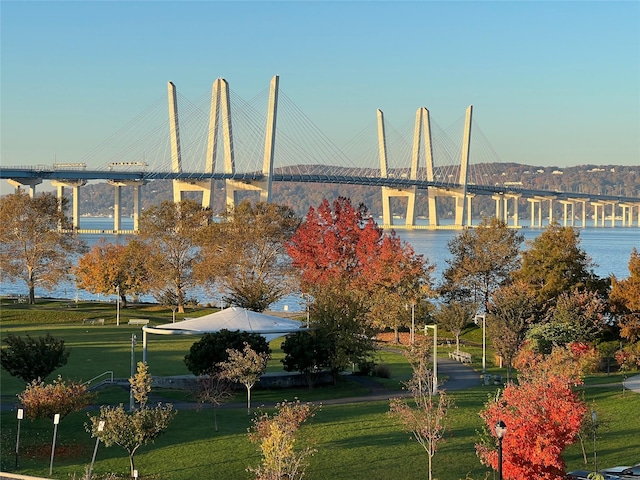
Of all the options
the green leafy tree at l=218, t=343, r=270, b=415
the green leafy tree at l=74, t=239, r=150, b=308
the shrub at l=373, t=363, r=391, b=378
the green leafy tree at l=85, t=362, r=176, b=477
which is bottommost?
the shrub at l=373, t=363, r=391, b=378

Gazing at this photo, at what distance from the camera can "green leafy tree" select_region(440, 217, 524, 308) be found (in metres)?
46.8

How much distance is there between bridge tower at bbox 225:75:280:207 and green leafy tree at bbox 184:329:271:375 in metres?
49.4

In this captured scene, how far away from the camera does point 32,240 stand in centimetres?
5409

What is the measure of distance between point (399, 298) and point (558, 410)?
950 inches

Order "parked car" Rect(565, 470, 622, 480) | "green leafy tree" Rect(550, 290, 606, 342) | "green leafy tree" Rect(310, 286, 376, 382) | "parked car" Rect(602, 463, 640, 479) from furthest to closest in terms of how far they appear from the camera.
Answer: "green leafy tree" Rect(550, 290, 606, 342) → "green leafy tree" Rect(310, 286, 376, 382) → "parked car" Rect(602, 463, 640, 479) → "parked car" Rect(565, 470, 622, 480)

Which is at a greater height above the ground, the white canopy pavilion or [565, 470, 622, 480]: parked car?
the white canopy pavilion

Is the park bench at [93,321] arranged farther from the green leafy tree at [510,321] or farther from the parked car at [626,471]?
the parked car at [626,471]

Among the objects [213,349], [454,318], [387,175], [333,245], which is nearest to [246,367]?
[213,349]

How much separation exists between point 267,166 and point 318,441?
63070mm

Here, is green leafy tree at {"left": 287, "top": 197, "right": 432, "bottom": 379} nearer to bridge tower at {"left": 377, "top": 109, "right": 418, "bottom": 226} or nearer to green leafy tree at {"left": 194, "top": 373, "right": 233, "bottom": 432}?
green leafy tree at {"left": 194, "top": 373, "right": 233, "bottom": 432}

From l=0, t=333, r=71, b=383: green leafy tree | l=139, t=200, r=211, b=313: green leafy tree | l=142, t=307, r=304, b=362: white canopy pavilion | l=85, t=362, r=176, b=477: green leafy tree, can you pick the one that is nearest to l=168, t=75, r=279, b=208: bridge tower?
l=139, t=200, r=211, b=313: green leafy tree

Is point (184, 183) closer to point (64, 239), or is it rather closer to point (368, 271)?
point (64, 239)

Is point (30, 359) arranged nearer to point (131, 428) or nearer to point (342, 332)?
point (131, 428)

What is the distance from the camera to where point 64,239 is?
2135 inches
